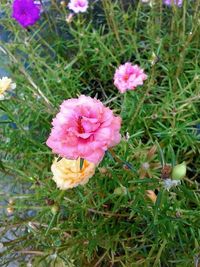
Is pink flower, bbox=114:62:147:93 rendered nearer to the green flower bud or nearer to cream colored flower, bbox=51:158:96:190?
cream colored flower, bbox=51:158:96:190

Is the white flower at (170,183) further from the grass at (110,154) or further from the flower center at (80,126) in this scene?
the flower center at (80,126)

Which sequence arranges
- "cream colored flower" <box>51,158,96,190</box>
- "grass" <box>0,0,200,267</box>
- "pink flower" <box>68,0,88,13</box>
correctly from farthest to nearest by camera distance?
"pink flower" <box>68,0,88,13</box>
"grass" <box>0,0,200,267</box>
"cream colored flower" <box>51,158,96,190</box>

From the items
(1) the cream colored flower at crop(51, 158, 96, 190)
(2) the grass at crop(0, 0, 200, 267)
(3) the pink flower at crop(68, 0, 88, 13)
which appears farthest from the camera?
(3) the pink flower at crop(68, 0, 88, 13)

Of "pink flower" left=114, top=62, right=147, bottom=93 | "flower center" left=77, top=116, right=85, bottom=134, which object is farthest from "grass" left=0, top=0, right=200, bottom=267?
"flower center" left=77, top=116, right=85, bottom=134

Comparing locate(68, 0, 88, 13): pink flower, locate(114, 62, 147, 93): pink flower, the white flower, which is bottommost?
locate(114, 62, 147, 93): pink flower

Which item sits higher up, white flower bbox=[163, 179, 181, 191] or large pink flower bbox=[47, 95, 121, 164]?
large pink flower bbox=[47, 95, 121, 164]

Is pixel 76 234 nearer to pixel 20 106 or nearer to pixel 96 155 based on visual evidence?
pixel 20 106

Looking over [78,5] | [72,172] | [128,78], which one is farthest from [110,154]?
[78,5]

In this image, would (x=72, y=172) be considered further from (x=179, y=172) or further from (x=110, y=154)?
(x=179, y=172)
